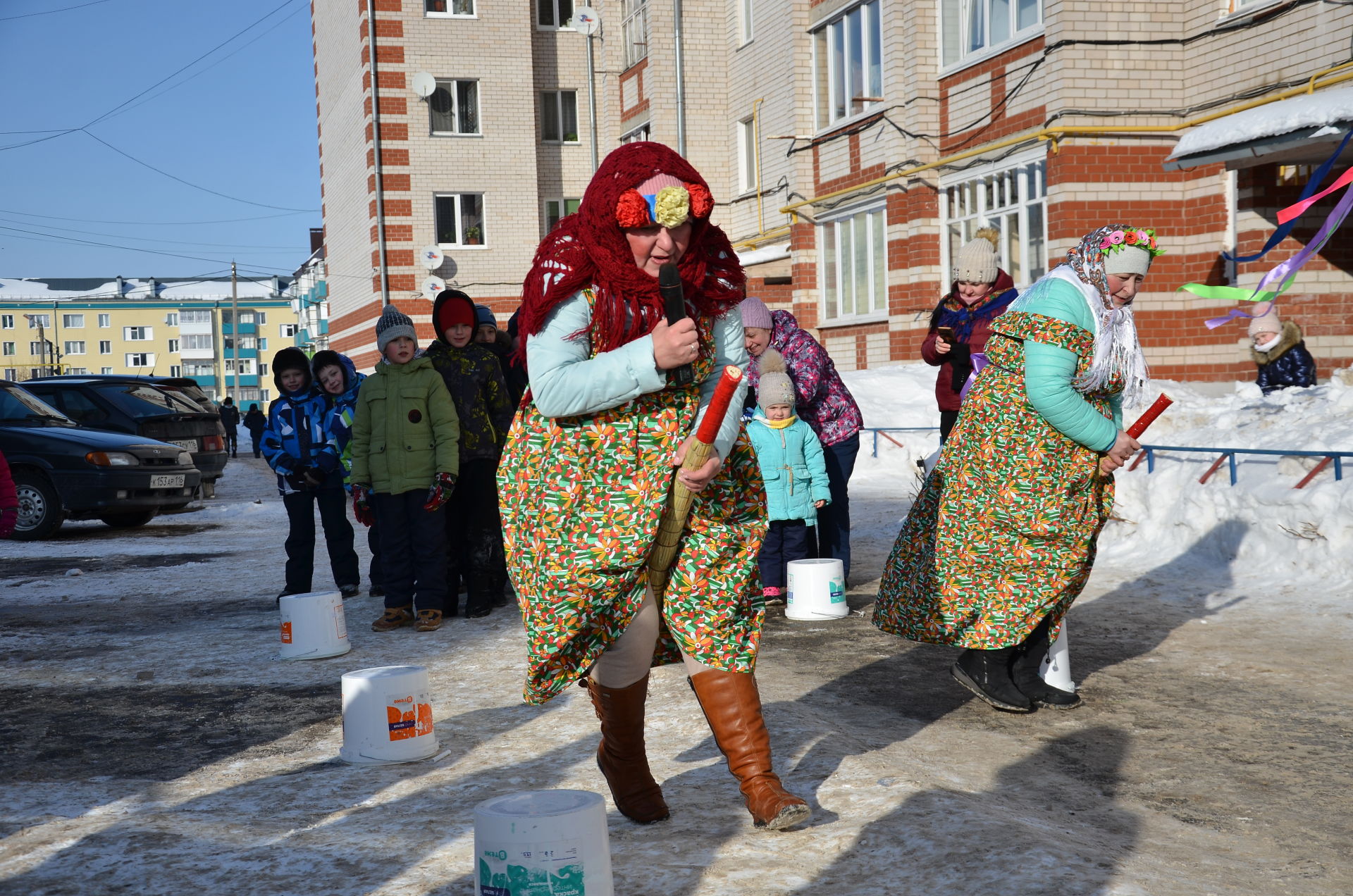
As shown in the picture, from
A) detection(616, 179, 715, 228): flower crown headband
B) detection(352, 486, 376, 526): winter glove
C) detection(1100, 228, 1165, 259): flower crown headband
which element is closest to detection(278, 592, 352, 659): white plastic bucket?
detection(352, 486, 376, 526): winter glove

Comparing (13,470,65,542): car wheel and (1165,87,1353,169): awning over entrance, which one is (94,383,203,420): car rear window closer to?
(13,470,65,542): car wheel

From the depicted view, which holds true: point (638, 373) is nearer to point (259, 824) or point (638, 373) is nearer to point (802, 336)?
point (259, 824)

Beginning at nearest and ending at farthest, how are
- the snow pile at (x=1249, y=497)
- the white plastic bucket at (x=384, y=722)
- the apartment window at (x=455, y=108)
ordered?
the white plastic bucket at (x=384, y=722)
the snow pile at (x=1249, y=497)
the apartment window at (x=455, y=108)

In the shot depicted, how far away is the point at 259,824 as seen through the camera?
3.61 m

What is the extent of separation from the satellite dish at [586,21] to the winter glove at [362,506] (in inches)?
1016

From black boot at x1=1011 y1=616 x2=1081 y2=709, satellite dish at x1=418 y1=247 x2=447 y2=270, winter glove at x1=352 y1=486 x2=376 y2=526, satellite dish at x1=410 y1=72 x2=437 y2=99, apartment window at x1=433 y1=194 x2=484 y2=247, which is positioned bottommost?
black boot at x1=1011 y1=616 x2=1081 y2=709

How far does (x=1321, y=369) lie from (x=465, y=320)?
11.1 m

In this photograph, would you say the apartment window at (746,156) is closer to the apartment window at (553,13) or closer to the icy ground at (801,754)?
the apartment window at (553,13)

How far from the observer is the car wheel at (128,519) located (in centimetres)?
1463

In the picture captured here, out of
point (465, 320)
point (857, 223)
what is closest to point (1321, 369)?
point (857, 223)

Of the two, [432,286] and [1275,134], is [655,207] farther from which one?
[432,286]

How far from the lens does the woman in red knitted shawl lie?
3221 mm

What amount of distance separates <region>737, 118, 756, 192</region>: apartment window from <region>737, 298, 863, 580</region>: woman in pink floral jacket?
19245 mm

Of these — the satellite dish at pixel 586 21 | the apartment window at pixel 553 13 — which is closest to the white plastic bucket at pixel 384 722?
the satellite dish at pixel 586 21
